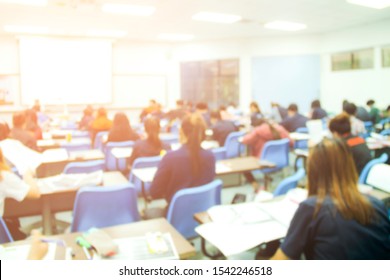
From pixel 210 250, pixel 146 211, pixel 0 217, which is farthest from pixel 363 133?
pixel 0 217

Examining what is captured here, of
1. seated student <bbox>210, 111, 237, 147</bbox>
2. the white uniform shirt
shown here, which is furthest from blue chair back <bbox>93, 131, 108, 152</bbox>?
the white uniform shirt

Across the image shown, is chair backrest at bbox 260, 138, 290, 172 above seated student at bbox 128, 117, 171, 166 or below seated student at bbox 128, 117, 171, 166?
below

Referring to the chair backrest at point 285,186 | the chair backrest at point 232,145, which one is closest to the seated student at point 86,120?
the chair backrest at point 232,145

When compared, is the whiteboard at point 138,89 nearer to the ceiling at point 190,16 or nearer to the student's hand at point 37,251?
the ceiling at point 190,16

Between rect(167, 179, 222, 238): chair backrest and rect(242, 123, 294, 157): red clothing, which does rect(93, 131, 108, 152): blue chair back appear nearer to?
rect(242, 123, 294, 157): red clothing

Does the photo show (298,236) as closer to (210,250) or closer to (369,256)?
(369,256)

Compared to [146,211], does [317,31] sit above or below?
above

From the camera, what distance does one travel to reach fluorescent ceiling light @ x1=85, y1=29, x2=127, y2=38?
8.75 metres

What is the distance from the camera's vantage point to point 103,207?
226cm

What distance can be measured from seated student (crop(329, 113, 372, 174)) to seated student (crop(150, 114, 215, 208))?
48.3 inches

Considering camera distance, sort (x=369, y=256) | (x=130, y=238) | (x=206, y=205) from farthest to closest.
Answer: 1. (x=206, y=205)
2. (x=130, y=238)
3. (x=369, y=256)

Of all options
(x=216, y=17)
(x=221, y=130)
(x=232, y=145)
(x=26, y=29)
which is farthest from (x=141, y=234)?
(x=26, y=29)

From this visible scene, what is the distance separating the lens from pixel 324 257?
128 centimetres

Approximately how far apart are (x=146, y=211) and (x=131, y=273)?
5.28 ft
